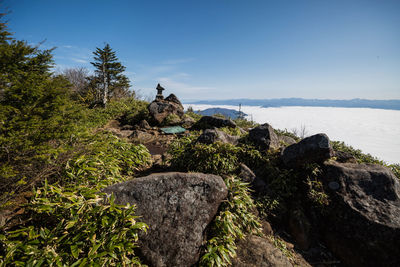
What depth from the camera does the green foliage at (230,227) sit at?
2.62 metres

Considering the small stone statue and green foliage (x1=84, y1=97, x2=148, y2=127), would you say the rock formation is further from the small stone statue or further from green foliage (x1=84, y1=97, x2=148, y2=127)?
the small stone statue

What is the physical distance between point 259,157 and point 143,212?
402 cm

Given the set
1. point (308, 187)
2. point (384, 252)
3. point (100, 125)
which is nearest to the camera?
point (384, 252)

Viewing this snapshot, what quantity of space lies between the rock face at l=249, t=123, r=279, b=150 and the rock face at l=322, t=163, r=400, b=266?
1892 millimetres

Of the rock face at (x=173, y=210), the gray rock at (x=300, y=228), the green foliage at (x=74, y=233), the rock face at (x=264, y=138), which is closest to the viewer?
the green foliage at (x=74, y=233)

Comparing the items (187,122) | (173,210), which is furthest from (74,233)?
(187,122)

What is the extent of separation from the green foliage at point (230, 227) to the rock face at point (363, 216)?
183 cm

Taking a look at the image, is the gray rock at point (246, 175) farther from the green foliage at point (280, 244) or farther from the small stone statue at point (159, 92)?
the small stone statue at point (159, 92)

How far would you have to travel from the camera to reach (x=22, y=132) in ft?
9.55

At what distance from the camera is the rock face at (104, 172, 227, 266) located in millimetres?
2592

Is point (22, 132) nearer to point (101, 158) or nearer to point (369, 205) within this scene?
point (101, 158)

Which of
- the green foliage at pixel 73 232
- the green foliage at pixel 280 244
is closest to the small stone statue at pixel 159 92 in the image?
the green foliage at pixel 73 232

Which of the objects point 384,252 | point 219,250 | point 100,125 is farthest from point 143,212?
point 100,125

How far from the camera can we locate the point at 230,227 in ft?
9.82
